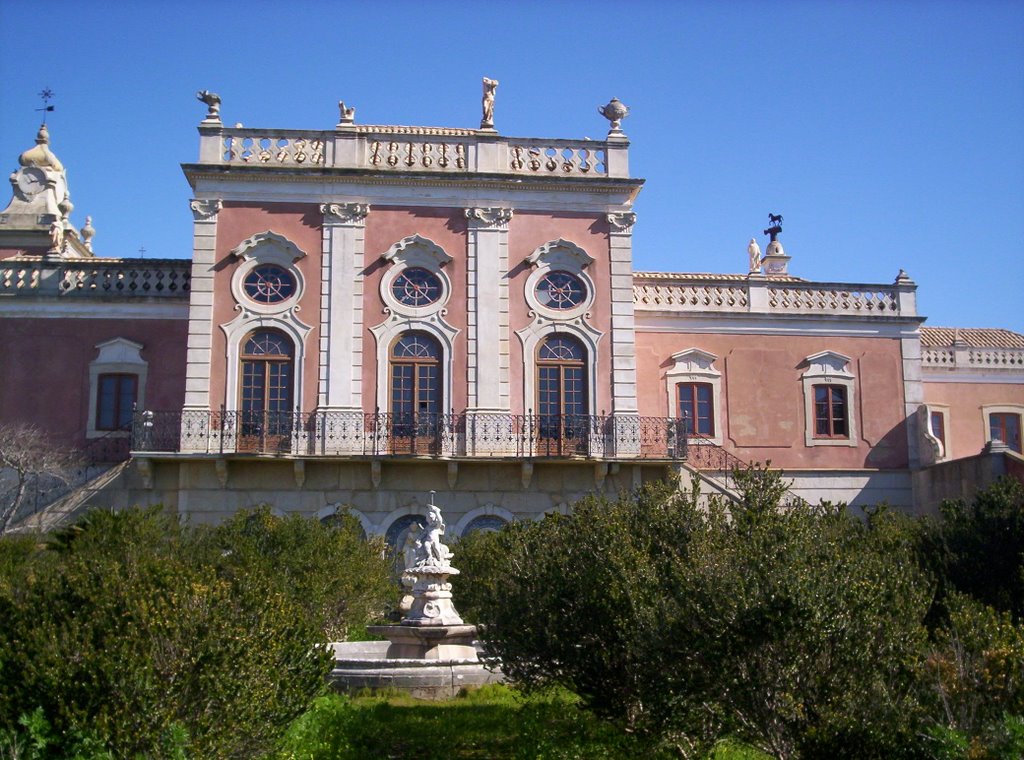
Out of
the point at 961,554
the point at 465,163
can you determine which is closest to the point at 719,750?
the point at 961,554

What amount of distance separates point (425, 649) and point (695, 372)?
1458cm

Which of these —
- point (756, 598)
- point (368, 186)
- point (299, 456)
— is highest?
point (368, 186)

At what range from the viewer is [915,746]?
770 cm

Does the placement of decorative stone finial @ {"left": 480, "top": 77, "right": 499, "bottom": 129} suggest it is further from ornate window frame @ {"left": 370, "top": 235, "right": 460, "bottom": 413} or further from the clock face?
the clock face

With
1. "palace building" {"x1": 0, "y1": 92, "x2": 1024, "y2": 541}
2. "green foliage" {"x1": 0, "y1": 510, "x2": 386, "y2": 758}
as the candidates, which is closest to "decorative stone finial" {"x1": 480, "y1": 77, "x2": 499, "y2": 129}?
"palace building" {"x1": 0, "y1": 92, "x2": 1024, "y2": 541}

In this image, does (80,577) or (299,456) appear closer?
(80,577)

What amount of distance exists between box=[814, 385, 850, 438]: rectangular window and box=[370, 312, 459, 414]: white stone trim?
9821mm

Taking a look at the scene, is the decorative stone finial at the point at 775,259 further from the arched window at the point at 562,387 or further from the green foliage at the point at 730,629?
the green foliage at the point at 730,629

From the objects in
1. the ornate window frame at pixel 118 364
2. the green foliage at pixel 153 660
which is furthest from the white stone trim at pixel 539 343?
the green foliage at pixel 153 660

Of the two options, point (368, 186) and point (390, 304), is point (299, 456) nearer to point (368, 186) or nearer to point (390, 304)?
point (390, 304)

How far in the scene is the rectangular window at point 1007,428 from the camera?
3219cm

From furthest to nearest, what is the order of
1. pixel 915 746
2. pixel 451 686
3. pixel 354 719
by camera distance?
pixel 451 686, pixel 354 719, pixel 915 746

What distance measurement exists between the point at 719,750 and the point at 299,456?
48.4 feet

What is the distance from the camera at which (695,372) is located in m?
28.8
